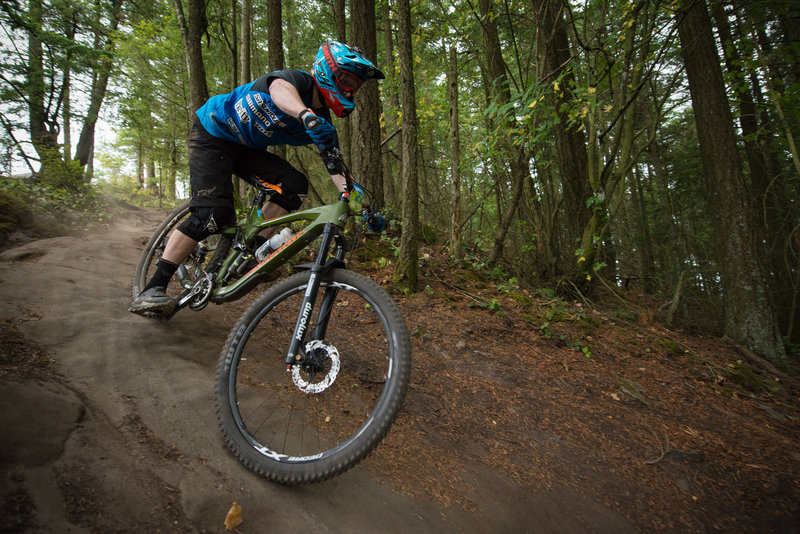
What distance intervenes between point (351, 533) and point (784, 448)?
3.69 m

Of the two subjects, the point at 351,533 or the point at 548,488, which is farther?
the point at 548,488

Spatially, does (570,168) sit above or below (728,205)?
above

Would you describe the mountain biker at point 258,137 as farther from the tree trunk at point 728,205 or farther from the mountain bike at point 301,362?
the tree trunk at point 728,205

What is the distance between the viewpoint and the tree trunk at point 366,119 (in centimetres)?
529

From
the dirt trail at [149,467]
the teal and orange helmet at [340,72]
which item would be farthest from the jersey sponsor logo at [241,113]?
the dirt trail at [149,467]

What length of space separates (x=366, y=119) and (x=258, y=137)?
3.19 meters

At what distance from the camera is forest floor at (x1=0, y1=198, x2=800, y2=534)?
1462mm

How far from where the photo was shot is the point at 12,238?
15.7 ft

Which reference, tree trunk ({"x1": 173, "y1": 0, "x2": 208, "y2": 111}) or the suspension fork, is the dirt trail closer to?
the suspension fork

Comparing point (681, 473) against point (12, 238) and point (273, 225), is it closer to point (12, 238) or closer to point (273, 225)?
point (273, 225)

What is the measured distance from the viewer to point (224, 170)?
8.90 ft

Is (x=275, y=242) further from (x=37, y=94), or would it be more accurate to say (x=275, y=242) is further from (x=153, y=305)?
(x=37, y=94)

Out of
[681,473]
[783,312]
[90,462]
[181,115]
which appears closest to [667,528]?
[681,473]

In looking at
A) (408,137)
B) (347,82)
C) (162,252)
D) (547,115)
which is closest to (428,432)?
(347,82)
